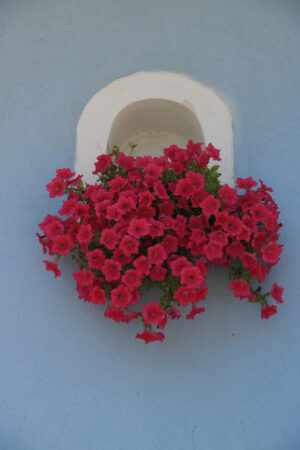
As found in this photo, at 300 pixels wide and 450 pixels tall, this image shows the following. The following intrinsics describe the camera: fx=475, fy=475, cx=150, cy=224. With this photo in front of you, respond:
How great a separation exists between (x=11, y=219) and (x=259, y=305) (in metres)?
1.30

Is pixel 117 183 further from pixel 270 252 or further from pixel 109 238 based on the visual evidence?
pixel 270 252

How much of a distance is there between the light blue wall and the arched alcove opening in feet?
0.66

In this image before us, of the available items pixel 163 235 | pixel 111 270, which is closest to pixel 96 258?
pixel 111 270

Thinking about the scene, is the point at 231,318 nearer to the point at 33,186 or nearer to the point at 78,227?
the point at 78,227

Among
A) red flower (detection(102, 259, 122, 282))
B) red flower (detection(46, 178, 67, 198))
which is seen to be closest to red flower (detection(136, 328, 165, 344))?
red flower (detection(102, 259, 122, 282))

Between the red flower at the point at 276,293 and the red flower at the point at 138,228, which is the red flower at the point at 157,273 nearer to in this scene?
the red flower at the point at 138,228

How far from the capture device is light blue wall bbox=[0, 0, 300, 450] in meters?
2.09

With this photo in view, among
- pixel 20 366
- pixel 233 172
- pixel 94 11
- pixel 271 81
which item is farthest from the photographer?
pixel 94 11

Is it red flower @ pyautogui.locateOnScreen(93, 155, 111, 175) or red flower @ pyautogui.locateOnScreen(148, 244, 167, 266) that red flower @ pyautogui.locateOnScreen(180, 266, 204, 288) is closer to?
red flower @ pyautogui.locateOnScreen(148, 244, 167, 266)

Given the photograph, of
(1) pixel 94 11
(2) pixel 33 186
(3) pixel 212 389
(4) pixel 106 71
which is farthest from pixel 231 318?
(1) pixel 94 11

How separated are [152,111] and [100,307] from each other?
1.13 metres

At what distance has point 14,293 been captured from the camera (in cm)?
231

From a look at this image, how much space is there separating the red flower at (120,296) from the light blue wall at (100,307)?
1.08ft

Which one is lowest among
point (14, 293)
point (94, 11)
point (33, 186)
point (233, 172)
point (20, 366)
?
point (20, 366)
